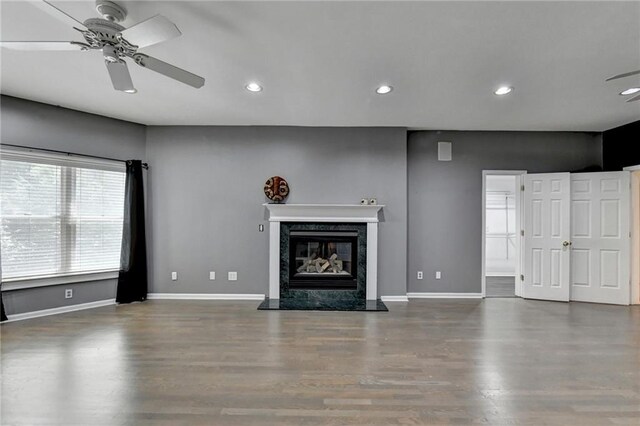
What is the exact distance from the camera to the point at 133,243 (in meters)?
4.37

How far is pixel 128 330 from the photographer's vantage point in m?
3.33

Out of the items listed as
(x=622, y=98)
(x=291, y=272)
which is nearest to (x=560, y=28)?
(x=622, y=98)

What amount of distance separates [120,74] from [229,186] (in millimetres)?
2469

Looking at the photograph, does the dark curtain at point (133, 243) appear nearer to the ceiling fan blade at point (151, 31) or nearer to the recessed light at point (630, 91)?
the ceiling fan blade at point (151, 31)

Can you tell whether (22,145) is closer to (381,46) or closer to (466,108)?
(381,46)

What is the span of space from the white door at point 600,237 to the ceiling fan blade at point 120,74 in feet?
19.2

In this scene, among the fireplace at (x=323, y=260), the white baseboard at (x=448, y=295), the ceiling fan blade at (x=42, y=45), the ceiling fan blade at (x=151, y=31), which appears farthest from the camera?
the white baseboard at (x=448, y=295)

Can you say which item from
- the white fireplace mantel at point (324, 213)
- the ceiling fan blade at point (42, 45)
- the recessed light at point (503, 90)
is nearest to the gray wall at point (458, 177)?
the white fireplace mantel at point (324, 213)

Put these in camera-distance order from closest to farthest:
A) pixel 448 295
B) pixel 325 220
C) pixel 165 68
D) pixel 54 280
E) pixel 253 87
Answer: pixel 165 68 → pixel 253 87 → pixel 54 280 → pixel 325 220 → pixel 448 295

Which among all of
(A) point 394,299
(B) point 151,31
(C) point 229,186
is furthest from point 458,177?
(B) point 151,31

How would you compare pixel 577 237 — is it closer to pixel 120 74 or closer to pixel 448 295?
pixel 448 295

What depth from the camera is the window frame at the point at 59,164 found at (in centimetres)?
355

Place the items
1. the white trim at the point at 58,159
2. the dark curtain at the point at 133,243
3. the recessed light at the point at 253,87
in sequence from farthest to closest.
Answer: the dark curtain at the point at 133,243 < the white trim at the point at 58,159 < the recessed light at the point at 253,87

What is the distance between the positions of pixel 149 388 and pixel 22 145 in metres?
3.43
